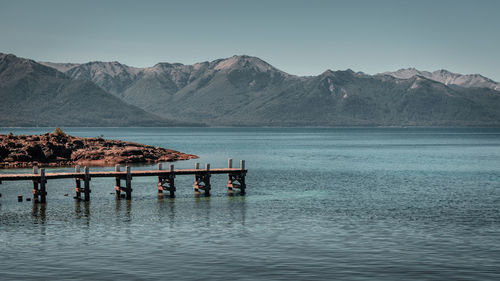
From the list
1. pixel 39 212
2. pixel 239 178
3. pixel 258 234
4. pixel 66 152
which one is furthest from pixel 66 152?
pixel 258 234

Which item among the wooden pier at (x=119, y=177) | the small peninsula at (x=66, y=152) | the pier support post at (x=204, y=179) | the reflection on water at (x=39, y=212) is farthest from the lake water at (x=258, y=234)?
the small peninsula at (x=66, y=152)

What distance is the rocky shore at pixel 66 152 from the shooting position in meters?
89.1

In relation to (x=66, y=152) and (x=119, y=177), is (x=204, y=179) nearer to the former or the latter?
(x=119, y=177)

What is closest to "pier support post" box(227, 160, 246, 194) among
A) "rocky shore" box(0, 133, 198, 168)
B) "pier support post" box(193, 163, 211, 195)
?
"pier support post" box(193, 163, 211, 195)

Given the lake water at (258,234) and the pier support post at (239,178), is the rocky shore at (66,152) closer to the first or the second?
the lake water at (258,234)

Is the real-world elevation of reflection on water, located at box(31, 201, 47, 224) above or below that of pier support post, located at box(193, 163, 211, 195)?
below

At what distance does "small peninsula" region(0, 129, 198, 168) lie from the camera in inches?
3506

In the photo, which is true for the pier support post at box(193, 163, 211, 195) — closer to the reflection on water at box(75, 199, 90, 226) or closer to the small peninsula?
the reflection on water at box(75, 199, 90, 226)

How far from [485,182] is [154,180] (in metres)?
38.0

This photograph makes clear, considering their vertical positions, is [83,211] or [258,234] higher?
[258,234]

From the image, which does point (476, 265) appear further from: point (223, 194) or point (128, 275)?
point (223, 194)

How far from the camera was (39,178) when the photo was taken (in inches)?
2047

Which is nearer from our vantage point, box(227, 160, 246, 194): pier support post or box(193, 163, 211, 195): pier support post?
box(193, 163, 211, 195): pier support post

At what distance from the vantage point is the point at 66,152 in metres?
96.8
